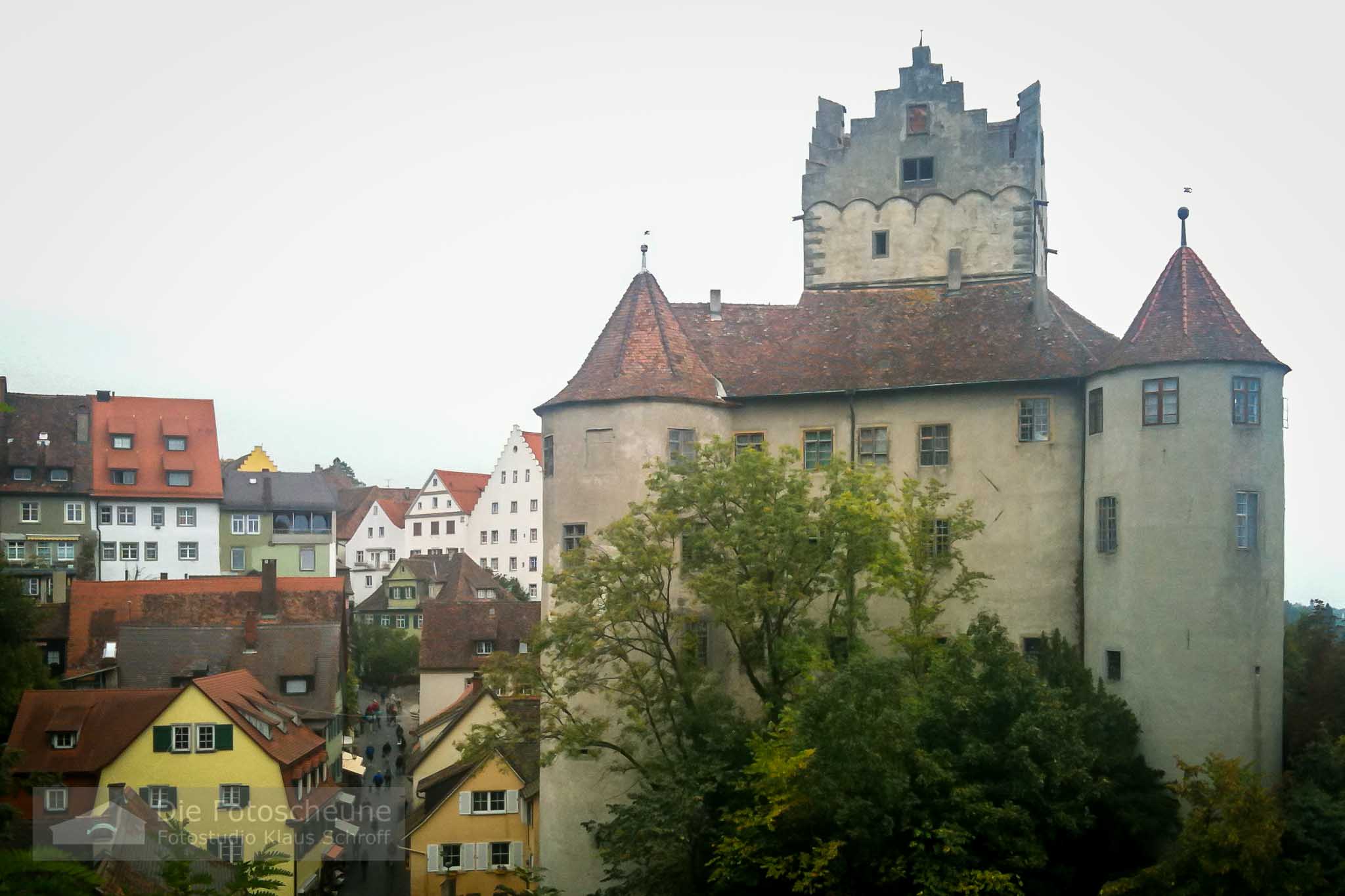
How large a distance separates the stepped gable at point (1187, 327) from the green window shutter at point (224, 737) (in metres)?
26.2

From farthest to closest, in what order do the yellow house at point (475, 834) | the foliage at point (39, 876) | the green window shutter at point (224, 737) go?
1. the yellow house at point (475, 834)
2. the green window shutter at point (224, 737)
3. the foliage at point (39, 876)

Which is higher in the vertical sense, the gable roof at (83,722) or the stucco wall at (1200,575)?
the stucco wall at (1200,575)

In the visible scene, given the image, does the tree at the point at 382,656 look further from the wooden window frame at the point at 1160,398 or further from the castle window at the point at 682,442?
the wooden window frame at the point at 1160,398

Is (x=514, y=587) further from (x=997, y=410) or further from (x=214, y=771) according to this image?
(x=997, y=410)

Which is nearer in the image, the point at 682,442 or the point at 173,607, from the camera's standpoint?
the point at 682,442

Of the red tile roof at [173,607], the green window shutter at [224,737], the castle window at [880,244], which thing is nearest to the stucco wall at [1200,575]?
the castle window at [880,244]

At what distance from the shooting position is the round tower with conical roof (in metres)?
29.8

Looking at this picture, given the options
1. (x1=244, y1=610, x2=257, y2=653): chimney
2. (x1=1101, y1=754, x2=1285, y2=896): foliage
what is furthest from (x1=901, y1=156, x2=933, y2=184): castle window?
(x1=244, y1=610, x2=257, y2=653): chimney

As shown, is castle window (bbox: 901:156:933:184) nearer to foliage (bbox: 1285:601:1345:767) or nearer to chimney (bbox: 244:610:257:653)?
foliage (bbox: 1285:601:1345:767)

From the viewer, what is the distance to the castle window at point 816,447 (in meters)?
35.5

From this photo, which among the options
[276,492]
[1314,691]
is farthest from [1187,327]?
[276,492]

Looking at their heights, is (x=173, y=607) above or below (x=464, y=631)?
above

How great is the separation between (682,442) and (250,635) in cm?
2102

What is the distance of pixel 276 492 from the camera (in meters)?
72.1
